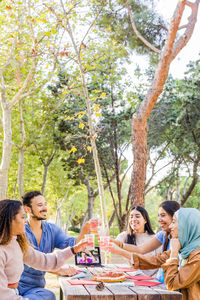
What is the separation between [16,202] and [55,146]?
46.1ft

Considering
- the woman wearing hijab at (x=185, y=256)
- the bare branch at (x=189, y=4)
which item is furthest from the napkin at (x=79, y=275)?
the bare branch at (x=189, y=4)

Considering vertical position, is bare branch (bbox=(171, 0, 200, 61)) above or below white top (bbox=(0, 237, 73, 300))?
above

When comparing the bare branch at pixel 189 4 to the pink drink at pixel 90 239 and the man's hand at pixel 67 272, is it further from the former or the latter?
the man's hand at pixel 67 272

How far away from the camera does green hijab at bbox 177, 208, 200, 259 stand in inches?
119

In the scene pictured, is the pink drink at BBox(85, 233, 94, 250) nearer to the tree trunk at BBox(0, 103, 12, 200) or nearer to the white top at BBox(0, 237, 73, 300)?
the white top at BBox(0, 237, 73, 300)

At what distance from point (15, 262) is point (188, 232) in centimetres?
140

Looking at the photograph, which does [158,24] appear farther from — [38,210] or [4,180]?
[38,210]

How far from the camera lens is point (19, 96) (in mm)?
11891

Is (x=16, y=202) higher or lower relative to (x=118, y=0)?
lower

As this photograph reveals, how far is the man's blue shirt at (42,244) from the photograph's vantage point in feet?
13.0

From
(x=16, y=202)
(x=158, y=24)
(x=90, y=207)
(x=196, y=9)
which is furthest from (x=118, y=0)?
(x=90, y=207)

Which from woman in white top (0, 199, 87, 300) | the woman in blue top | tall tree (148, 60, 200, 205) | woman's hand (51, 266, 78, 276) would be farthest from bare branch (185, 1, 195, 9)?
woman in white top (0, 199, 87, 300)

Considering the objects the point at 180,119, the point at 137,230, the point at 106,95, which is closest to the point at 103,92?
the point at 106,95

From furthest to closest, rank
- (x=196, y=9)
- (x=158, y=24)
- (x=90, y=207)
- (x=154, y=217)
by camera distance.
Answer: (x=154, y=217), (x=90, y=207), (x=158, y=24), (x=196, y=9)
